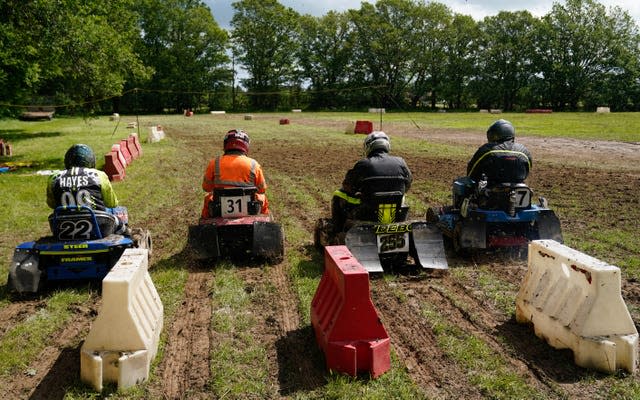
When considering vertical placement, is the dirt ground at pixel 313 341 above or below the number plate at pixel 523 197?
below

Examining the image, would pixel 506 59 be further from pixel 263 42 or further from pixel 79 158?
pixel 79 158

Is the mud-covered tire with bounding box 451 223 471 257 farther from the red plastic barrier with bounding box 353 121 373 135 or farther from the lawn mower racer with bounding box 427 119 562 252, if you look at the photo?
the red plastic barrier with bounding box 353 121 373 135


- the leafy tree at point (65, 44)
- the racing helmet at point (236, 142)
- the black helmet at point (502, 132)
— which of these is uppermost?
the leafy tree at point (65, 44)

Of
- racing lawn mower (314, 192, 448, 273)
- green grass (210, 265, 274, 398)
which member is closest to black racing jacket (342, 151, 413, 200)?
racing lawn mower (314, 192, 448, 273)

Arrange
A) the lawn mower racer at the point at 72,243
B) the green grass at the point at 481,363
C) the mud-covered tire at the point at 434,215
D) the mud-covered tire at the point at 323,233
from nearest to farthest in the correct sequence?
the green grass at the point at 481,363
the lawn mower racer at the point at 72,243
the mud-covered tire at the point at 323,233
the mud-covered tire at the point at 434,215

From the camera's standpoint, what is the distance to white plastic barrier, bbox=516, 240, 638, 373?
13.1 feet

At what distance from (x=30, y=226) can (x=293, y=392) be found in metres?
7.13

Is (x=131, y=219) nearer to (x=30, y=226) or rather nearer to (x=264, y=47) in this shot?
(x=30, y=226)

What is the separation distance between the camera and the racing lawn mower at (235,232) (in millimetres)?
6578

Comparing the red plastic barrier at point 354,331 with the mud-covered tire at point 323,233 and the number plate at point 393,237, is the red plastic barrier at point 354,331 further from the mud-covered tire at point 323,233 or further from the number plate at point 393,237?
the mud-covered tire at point 323,233

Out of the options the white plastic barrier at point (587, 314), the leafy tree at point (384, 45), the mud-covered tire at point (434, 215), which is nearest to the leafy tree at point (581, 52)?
the leafy tree at point (384, 45)

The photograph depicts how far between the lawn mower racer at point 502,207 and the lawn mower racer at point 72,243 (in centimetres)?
426

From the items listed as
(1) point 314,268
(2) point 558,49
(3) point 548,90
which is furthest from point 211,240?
(2) point 558,49

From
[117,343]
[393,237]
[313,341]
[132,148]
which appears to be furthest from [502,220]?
[132,148]
